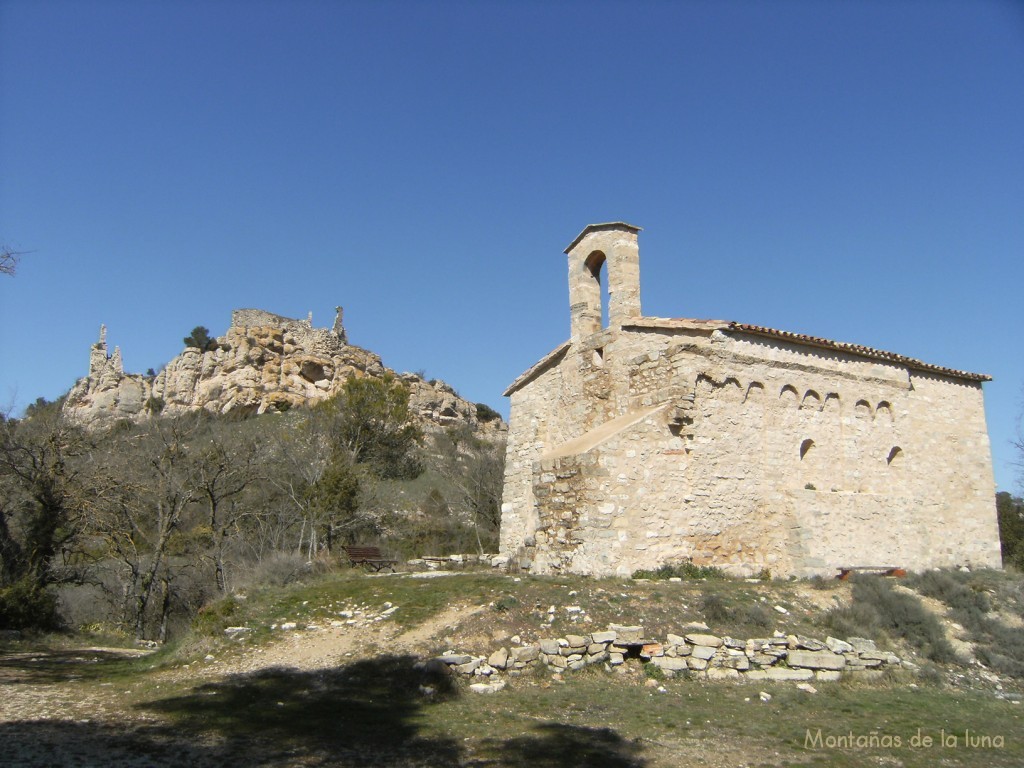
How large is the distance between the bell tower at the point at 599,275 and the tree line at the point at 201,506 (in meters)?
9.35

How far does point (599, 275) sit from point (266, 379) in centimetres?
4385

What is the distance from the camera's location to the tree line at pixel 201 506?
54.2ft

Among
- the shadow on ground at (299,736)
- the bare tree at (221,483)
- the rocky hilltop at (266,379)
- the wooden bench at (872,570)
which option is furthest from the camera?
the rocky hilltop at (266,379)

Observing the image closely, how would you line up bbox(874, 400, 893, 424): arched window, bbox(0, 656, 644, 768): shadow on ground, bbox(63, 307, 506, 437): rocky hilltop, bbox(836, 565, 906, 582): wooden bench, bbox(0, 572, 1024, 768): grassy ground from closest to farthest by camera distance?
bbox(0, 656, 644, 768): shadow on ground, bbox(0, 572, 1024, 768): grassy ground, bbox(836, 565, 906, 582): wooden bench, bbox(874, 400, 893, 424): arched window, bbox(63, 307, 506, 437): rocky hilltop

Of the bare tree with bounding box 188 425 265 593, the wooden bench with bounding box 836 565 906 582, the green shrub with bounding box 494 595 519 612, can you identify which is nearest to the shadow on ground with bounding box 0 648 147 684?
the green shrub with bounding box 494 595 519 612

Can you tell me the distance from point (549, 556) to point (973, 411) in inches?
528

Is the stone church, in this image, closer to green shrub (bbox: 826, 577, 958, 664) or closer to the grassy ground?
the grassy ground

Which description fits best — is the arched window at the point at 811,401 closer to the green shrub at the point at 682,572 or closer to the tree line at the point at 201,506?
the green shrub at the point at 682,572

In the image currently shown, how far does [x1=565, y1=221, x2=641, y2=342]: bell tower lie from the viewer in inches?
653

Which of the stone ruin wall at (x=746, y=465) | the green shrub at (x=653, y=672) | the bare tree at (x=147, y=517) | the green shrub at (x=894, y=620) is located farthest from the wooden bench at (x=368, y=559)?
the green shrub at (x=894, y=620)

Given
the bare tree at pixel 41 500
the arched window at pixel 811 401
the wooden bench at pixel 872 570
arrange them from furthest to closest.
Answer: the arched window at pixel 811 401, the bare tree at pixel 41 500, the wooden bench at pixel 872 570

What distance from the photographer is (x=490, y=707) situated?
8.70 m

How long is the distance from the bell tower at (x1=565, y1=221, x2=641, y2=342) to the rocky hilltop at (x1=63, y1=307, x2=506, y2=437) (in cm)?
3666

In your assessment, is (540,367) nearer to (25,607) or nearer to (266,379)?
(25,607)
